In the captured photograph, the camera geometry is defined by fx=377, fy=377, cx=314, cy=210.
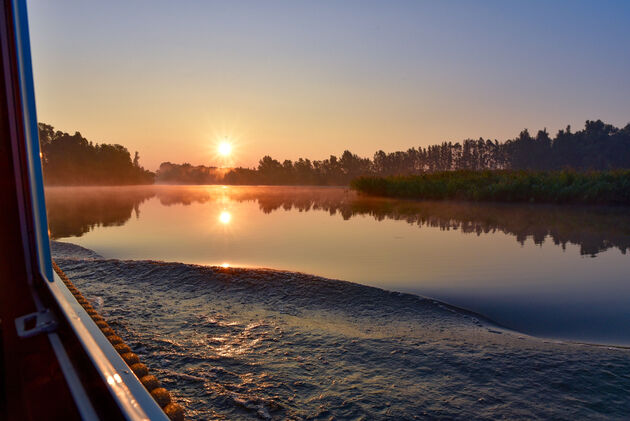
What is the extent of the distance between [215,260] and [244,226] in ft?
17.2

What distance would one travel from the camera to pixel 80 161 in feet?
222

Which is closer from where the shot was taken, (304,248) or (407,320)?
(407,320)

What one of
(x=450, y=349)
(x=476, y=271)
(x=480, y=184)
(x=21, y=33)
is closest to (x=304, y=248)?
(x=476, y=271)

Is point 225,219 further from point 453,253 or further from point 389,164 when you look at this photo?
point 389,164

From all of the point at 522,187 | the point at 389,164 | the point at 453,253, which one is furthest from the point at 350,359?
the point at 389,164

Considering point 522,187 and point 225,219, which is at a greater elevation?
point 522,187

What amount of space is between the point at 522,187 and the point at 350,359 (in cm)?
1966

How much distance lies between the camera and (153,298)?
183 inches

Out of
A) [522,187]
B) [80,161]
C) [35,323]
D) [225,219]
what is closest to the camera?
[35,323]

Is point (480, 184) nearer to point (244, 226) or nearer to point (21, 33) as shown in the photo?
point (244, 226)

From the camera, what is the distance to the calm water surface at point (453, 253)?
438cm

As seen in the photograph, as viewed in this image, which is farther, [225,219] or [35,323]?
[225,219]

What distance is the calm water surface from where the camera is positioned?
4.38 metres

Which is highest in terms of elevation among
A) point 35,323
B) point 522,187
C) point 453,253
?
point 35,323
